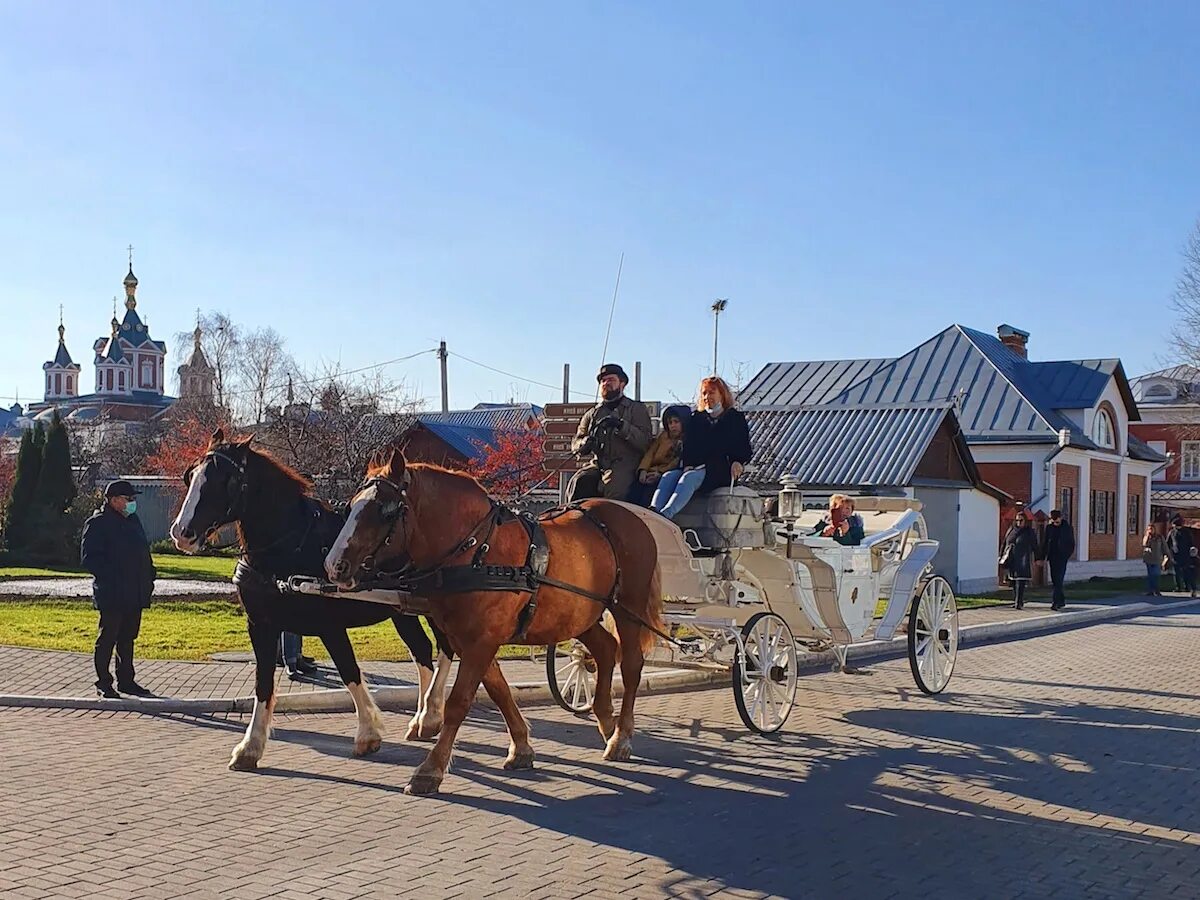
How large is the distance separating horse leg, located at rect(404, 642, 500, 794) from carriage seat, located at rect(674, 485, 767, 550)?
280cm

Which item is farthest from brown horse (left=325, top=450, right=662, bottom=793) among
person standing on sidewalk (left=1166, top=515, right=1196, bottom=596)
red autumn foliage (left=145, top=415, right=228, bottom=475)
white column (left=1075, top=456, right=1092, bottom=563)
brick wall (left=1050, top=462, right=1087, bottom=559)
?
white column (left=1075, top=456, right=1092, bottom=563)

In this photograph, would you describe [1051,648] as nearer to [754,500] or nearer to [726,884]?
[754,500]

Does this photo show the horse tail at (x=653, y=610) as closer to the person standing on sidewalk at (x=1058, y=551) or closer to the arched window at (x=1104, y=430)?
the person standing on sidewalk at (x=1058, y=551)

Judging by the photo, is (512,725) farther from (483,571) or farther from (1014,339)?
(1014,339)

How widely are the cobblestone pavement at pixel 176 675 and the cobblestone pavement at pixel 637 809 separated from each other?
0.80 m

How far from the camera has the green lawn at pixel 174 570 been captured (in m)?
25.5

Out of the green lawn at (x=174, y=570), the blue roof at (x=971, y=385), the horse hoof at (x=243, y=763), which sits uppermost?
the blue roof at (x=971, y=385)

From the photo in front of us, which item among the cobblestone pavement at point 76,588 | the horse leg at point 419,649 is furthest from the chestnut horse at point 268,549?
the cobblestone pavement at point 76,588

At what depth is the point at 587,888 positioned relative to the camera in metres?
5.93

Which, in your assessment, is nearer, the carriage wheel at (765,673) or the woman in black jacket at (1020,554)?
the carriage wheel at (765,673)

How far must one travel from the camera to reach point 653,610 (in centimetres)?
946

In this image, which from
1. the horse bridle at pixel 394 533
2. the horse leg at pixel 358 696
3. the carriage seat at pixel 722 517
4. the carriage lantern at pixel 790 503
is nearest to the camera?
the horse bridle at pixel 394 533

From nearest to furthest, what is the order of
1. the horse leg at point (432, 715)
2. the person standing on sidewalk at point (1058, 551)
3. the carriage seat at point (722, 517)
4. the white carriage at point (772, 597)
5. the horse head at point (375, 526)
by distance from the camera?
the horse head at point (375, 526) < the horse leg at point (432, 715) < the white carriage at point (772, 597) < the carriage seat at point (722, 517) < the person standing on sidewalk at point (1058, 551)

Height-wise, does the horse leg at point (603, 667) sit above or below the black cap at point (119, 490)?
below
